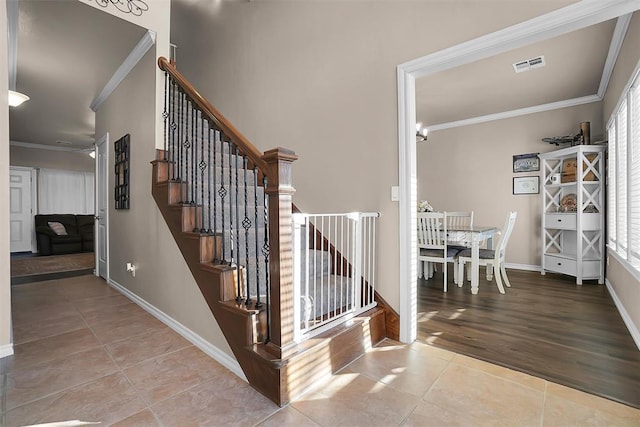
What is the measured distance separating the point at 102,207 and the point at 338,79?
4.12m

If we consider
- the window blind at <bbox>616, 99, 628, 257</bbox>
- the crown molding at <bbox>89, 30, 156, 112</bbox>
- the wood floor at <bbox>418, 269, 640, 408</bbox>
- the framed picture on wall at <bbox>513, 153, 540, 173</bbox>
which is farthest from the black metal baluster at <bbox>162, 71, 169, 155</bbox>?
the framed picture on wall at <bbox>513, 153, 540, 173</bbox>

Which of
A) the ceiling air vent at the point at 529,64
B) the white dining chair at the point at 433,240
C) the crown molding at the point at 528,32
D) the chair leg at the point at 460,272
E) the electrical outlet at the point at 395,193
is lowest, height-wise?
the chair leg at the point at 460,272

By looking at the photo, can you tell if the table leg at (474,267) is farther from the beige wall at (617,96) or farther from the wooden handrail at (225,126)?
the wooden handrail at (225,126)

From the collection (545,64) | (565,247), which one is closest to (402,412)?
(545,64)

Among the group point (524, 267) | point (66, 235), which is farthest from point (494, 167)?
point (66, 235)

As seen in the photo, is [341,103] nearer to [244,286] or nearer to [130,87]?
[244,286]

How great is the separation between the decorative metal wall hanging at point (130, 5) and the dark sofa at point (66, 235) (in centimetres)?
636

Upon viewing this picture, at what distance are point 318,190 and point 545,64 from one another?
315 cm

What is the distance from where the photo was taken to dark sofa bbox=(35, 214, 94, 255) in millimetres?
6988

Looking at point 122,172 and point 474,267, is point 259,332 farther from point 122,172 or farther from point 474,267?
point 122,172

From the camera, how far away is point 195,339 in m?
2.35

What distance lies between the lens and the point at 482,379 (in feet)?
6.13

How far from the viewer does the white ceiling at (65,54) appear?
308 centimetres

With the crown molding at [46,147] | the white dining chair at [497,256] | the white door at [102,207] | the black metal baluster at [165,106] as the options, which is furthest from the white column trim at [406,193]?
the crown molding at [46,147]
